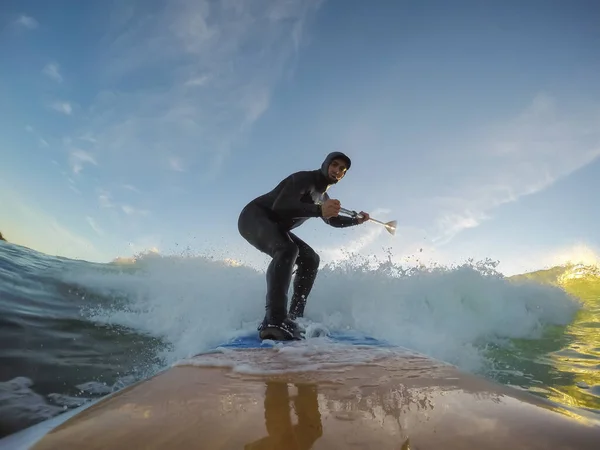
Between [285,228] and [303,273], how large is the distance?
2.19ft

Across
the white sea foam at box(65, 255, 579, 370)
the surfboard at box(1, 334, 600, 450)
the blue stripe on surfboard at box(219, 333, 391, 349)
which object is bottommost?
the surfboard at box(1, 334, 600, 450)

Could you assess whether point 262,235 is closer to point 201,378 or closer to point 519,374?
point 201,378

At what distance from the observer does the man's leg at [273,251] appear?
343cm

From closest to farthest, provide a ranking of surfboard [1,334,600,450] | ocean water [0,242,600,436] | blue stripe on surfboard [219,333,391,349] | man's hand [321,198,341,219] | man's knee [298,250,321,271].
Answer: surfboard [1,334,600,450]
ocean water [0,242,600,436]
blue stripe on surfboard [219,333,391,349]
man's hand [321,198,341,219]
man's knee [298,250,321,271]

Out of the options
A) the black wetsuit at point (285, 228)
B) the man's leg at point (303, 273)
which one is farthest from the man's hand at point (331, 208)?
the man's leg at point (303, 273)

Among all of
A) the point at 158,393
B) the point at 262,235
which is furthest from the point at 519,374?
the point at 158,393

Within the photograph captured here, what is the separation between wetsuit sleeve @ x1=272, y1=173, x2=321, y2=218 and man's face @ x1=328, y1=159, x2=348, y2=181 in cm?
26

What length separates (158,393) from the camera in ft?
4.61

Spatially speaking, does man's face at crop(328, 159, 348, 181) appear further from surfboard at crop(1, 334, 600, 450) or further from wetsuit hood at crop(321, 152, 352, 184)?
surfboard at crop(1, 334, 600, 450)

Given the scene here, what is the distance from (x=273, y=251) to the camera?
12.3 feet

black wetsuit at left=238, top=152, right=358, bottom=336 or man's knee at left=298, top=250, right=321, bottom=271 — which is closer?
black wetsuit at left=238, top=152, right=358, bottom=336

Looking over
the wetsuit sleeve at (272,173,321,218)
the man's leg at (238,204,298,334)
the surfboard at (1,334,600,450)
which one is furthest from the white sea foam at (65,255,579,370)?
the surfboard at (1,334,600,450)

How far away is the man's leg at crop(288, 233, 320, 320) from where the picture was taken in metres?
4.34

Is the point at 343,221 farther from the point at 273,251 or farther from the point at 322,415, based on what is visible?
the point at 322,415
